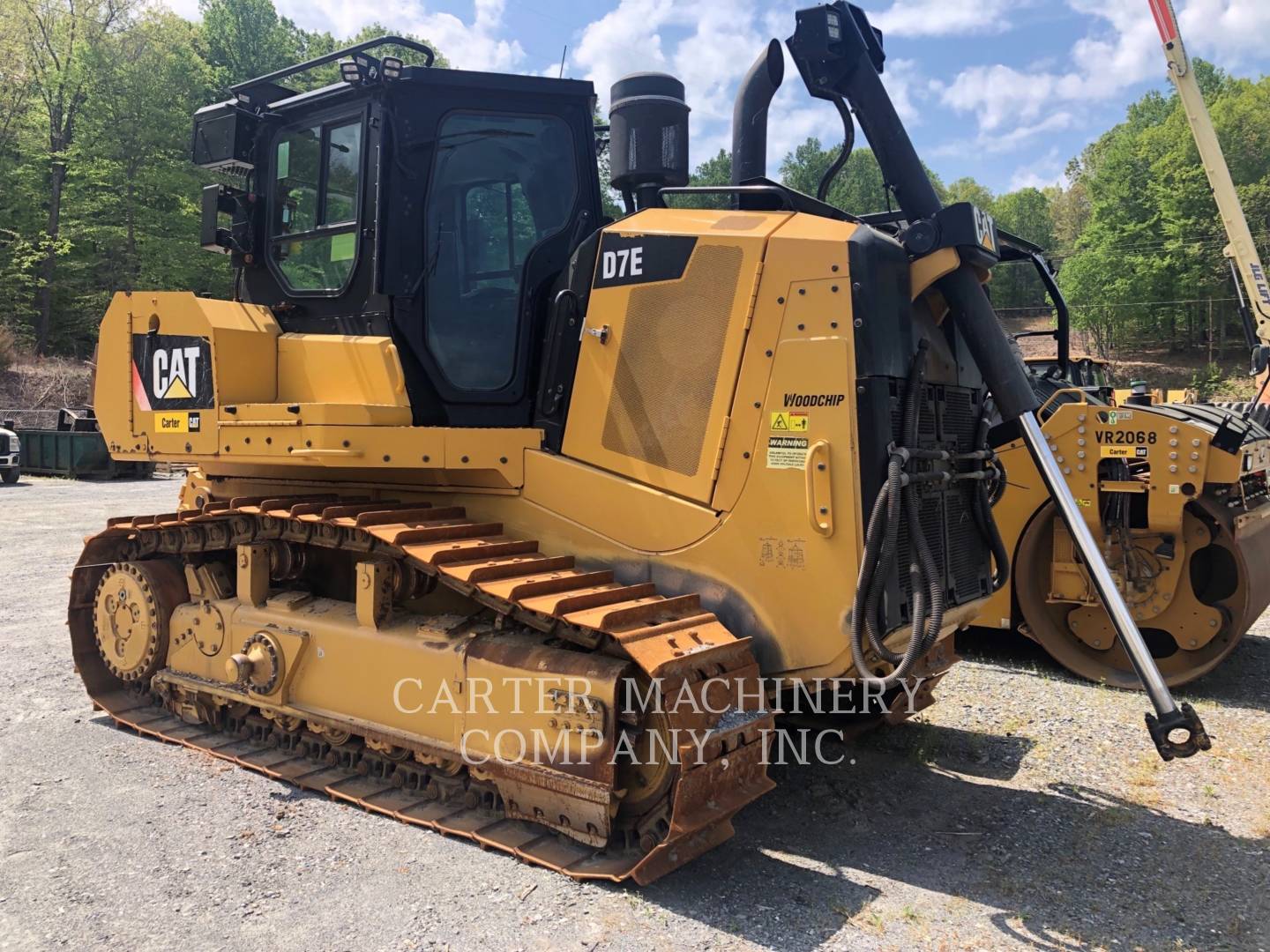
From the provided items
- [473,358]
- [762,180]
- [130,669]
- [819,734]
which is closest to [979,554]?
[819,734]

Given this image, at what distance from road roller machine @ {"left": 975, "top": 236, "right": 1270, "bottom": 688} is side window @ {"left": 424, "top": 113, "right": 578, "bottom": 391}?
3.61m

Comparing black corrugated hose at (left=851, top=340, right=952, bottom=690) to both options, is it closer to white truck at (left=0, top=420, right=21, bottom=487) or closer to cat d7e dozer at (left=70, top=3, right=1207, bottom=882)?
cat d7e dozer at (left=70, top=3, right=1207, bottom=882)

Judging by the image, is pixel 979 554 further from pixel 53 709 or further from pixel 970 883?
pixel 53 709

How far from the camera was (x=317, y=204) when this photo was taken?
4980 millimetres

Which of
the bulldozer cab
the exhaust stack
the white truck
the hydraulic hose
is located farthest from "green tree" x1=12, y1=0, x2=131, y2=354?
the hydraulic hose

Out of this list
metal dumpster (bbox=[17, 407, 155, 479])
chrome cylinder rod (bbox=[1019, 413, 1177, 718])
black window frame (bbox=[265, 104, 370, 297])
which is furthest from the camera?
metal dumpster (bbox=[17, 407, 155, 479])

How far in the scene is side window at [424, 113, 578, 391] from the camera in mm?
4586

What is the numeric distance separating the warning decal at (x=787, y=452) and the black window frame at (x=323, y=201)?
94.4 inches

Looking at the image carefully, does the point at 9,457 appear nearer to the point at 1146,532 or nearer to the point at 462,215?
the point at 462,215

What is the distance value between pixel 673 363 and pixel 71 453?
2185 cm

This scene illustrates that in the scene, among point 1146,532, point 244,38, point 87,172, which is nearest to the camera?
point 1146,532

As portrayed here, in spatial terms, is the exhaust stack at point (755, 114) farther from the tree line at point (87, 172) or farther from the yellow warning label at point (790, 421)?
the tree line at point (87, 172)

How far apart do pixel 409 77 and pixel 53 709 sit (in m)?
4.38

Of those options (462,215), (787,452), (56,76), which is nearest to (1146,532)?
(787,452)
